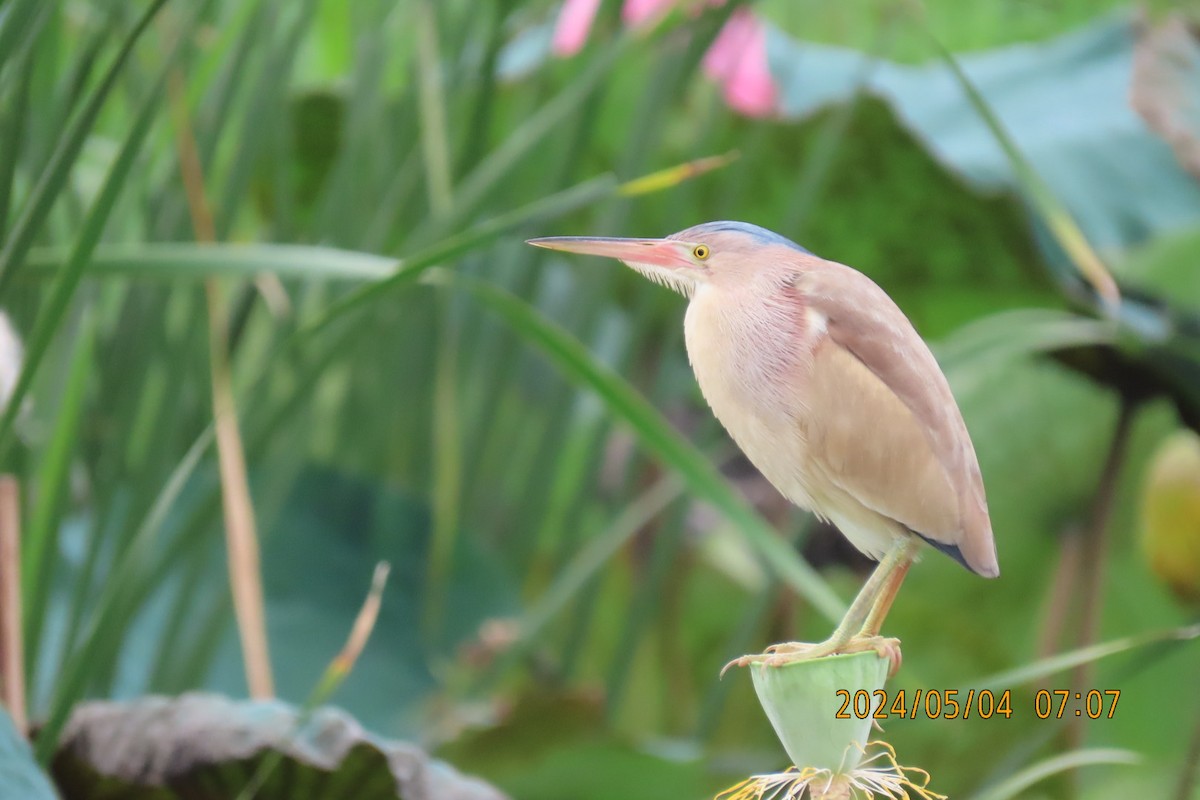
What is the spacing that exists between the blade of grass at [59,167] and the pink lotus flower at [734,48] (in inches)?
15.8

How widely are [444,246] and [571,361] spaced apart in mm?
30

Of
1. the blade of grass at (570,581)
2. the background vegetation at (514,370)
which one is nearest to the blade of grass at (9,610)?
the background vegetation at (514,370)

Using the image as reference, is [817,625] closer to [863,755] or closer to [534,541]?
[534,541]

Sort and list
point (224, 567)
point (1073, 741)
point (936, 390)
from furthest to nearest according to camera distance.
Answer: point (224, 567) < point (1073, 741) < point (936, 390)

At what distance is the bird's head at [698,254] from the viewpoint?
124 millimetres

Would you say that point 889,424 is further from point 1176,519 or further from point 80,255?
point 1176,519

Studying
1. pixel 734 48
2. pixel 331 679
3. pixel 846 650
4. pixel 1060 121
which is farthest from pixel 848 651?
pixel 1060 121

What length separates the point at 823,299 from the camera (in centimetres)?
13

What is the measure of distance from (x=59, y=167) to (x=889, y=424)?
0.64 ft

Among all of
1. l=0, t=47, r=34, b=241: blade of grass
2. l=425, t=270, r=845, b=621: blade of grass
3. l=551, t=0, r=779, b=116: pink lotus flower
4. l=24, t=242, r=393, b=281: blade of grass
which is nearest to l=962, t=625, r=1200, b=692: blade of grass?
l=425, t=270, r=845, b=621: blade of grass

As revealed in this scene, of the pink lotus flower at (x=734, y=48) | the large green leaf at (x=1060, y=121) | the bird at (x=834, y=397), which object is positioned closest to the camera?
the bird at (x=834, y=397)

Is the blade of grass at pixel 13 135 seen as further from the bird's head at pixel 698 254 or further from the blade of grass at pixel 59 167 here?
the bird's head at pixel 698 254

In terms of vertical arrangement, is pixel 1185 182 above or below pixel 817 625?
above

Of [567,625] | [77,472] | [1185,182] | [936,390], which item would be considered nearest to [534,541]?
[567,625]
